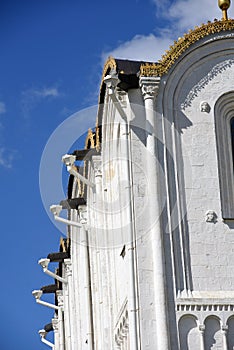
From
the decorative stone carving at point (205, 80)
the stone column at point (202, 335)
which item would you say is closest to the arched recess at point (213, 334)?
the stone column at point (202, 335)

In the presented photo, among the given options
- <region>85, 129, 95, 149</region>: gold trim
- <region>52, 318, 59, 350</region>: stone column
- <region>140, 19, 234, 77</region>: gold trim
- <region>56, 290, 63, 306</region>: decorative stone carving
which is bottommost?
<region>52, 318, 59, 350</region>: stone column

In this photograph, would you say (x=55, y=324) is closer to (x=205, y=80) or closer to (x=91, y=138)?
(x=91, y=138)

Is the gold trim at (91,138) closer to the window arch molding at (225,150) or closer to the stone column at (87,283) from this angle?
the stone column at (87,283)

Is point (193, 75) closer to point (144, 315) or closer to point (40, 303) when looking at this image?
point (144, 315)

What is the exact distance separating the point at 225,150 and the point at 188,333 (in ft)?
18.0

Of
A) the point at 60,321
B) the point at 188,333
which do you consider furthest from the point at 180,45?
the point at 60,321

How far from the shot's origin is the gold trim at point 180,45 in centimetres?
3077

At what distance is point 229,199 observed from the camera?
30375 mm

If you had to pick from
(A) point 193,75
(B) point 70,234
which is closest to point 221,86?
(A) point 193,75

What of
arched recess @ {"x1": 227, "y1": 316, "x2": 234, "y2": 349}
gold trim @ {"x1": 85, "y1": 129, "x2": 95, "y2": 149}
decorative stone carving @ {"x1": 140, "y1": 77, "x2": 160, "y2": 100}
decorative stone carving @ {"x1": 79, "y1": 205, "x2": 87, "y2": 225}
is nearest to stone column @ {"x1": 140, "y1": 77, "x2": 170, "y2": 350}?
decorative stone carving @ {"x1": 140, "y1": 77, "x2": 160, "y2": 100}

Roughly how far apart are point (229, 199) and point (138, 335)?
189 inches

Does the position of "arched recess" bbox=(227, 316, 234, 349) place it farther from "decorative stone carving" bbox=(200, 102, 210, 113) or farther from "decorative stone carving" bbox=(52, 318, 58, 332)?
"decorative stone carving" bbox=(52, 318, 58, 332)

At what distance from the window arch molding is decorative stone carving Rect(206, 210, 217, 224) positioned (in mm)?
269

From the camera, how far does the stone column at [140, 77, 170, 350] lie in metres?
28.2
